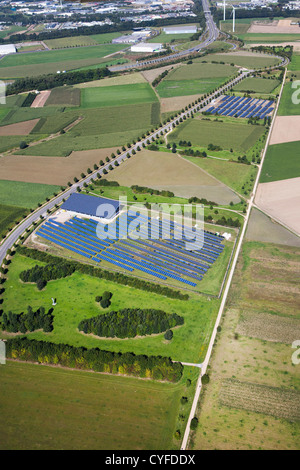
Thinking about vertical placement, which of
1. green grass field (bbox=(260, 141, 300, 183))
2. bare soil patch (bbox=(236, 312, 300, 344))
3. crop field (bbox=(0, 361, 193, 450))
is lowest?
crop field (bbox=(0, 361, 193, 450))

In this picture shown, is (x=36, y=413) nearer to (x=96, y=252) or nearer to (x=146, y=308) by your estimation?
(x=146, y=308)

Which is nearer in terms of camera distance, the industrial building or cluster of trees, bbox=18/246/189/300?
cluster of trees, bbox=18/246/189/300

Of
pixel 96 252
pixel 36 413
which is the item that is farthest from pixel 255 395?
pixel 96 252

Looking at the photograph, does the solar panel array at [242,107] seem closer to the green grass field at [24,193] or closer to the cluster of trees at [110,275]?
the green grass field at [24,193]

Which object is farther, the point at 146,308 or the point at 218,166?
the point at 218,166

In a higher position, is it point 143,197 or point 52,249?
point 143,197

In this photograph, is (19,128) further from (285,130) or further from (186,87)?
(285,130)

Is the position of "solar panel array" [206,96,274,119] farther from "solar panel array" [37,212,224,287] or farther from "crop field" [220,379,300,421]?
"crop field" [220,379,300,421]

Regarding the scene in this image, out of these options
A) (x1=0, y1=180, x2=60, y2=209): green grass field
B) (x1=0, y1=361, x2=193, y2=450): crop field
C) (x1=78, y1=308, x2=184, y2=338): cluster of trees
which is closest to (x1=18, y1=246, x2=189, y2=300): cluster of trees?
(x1=78, y1=308, x2=184, y2=338): cluster of trees
